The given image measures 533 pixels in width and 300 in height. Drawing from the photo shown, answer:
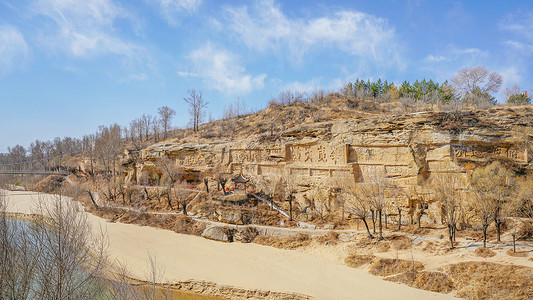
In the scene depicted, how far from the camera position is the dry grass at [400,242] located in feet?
59.9

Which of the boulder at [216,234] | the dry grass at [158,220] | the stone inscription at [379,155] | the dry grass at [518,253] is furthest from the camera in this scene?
the dry grass at [158,220]

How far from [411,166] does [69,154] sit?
79.8 metres

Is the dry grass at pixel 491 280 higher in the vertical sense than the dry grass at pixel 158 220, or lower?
lower

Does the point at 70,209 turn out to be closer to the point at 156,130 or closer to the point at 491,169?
the point at 491,169

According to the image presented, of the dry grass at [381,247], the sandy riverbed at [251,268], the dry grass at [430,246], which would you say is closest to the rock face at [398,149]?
the dry grass at [430,246]

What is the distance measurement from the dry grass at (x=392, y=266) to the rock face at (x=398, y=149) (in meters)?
7.52

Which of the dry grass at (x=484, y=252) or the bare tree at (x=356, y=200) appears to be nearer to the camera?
the dry grass at (x=484, y=252)

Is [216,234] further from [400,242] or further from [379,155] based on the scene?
[379,155]

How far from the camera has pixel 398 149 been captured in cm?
2436

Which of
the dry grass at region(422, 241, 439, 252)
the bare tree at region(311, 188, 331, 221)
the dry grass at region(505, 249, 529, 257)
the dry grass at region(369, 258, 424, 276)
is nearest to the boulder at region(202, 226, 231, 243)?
the bare tree at region(311, 188, 331, 221)

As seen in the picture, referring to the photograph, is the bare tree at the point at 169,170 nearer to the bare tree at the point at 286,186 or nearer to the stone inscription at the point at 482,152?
the bare tree at the point at 286,186

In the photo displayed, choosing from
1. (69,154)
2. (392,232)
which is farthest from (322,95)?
(69,154)

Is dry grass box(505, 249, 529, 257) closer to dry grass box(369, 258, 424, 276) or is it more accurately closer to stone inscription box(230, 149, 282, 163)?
dry grass box(369, 258, 424, 276)

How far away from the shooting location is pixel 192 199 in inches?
1230
